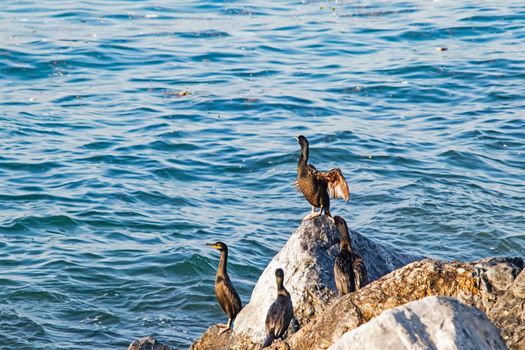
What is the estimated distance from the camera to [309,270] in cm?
1098

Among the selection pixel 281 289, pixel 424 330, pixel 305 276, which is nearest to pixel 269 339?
pixel 281 289

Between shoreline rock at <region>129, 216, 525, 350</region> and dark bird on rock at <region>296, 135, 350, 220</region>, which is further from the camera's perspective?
dark bird on rock at <region>296, 135, 350, 220</region>

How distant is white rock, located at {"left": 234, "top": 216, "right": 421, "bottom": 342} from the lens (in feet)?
35.4

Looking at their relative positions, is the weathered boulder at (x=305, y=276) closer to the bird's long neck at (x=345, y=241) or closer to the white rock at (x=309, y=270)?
the white rock at (x=309, y=270)

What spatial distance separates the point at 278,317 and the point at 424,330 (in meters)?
3.62

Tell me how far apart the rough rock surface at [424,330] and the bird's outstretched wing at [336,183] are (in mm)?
5252

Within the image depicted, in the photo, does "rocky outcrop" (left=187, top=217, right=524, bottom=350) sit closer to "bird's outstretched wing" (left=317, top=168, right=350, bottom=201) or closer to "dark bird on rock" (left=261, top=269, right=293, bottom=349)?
"dark bird on rock" (left=261, top=269, right=293, bottom=349)

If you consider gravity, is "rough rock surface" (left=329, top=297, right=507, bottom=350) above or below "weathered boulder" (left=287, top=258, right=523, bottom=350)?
above

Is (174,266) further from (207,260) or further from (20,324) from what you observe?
(20,324)

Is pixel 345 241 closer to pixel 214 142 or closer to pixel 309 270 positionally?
pixel 309 270

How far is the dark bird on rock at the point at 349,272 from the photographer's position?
33.3 ft

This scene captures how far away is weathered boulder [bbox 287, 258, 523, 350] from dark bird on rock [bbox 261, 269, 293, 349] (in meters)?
1.15

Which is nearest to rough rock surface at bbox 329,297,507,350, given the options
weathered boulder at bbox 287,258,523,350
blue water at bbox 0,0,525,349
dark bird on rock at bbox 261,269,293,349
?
weathered boulder at bbox 287,258,523,350

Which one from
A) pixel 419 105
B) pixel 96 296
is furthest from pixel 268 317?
pixel 419 105
